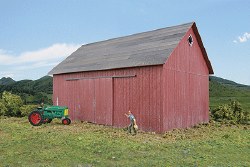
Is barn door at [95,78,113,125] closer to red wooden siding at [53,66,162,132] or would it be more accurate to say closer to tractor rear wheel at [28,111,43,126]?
red wooden siding at [53,66,162,132]

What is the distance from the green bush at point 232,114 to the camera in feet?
81.1

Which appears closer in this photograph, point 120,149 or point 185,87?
point 120,149

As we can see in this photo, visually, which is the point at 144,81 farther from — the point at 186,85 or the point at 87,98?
the point at 87,98

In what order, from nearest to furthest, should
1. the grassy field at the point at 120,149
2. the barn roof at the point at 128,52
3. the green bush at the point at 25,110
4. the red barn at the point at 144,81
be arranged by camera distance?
the grassy field at the point at 120,149 < the red barn at the point at 144,81 < the barn roof at the point at 128,52 < the green bush at the point at 25,110

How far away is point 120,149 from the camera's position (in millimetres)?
12977

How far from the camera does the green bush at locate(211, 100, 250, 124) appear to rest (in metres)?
24.7

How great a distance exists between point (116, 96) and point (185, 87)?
15.8 ft

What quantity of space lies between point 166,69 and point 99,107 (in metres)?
6.05

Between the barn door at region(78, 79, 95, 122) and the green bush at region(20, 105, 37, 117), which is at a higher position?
the barn door at region(78, 79, 95, 122)

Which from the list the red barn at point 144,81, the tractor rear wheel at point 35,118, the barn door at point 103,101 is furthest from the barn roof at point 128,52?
the tractor rear wheel at point 35,118

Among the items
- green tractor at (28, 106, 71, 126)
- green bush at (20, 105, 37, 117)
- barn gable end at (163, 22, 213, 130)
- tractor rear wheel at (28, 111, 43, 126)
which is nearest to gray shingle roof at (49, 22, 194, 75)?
barn gable end at (163, 22, 213, 130)

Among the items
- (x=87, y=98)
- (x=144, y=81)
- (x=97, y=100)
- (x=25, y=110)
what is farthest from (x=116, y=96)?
(x=25, y=110)

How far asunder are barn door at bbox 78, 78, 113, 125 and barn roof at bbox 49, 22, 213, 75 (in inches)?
42.8

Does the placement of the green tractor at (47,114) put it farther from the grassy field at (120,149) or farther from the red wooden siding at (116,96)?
the grassy field at (120,149)
